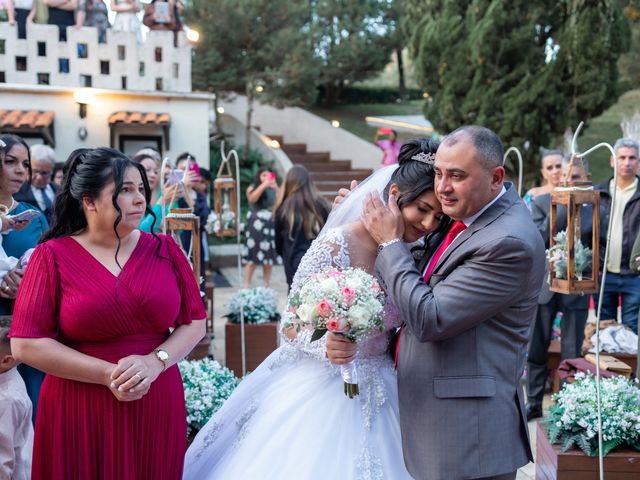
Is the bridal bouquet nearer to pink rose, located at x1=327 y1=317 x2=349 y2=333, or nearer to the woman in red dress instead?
pink rose, located at x1=327 y1=317 x2=349 y2=333

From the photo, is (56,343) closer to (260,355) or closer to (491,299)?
(491,299)

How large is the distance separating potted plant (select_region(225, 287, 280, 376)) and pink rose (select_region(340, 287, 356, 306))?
4477 mm

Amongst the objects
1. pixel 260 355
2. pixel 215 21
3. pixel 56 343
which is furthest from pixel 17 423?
pixel 215 21

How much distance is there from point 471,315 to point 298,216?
5.08 meters

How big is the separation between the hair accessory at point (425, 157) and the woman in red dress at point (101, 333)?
1090 millimetres

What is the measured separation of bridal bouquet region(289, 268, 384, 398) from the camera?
8.30 ft

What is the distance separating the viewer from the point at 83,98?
13227mm

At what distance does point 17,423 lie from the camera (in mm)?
3342

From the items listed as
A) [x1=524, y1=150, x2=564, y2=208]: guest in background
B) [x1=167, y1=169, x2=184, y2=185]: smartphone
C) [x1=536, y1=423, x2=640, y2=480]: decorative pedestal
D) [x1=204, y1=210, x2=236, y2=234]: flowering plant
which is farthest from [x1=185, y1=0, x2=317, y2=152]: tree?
[x1=536, y1=423, x2=640, y2=480]: decorative pedestal

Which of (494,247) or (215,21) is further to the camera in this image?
(215,21)

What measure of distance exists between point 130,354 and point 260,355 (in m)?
4.25

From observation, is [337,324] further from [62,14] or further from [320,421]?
[62,14]

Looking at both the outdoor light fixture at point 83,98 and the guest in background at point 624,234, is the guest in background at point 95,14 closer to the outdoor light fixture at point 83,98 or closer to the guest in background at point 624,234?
the outdoor light fixture at point 83,98

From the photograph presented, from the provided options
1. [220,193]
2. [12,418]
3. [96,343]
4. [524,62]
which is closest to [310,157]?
[524,62]
